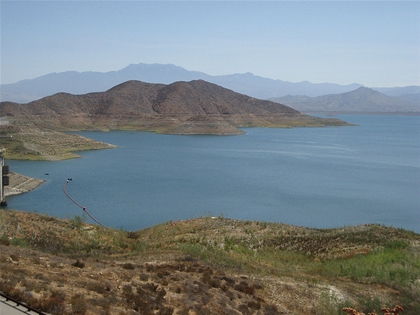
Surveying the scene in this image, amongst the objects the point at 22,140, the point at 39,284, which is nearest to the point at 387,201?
the point at 39,284

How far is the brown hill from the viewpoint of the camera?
110 m

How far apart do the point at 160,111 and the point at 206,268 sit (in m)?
127

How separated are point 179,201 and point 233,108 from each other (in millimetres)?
116522

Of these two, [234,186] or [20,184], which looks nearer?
[20,184]

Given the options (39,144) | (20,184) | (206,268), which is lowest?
(20,184)

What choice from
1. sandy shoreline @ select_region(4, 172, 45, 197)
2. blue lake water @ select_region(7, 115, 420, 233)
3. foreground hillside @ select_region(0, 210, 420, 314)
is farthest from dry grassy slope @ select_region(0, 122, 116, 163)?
foreground hillside @ select_region(0, 210, 420, 314)

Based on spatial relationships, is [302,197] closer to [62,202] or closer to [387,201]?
[387,201]

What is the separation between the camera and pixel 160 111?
13750cm

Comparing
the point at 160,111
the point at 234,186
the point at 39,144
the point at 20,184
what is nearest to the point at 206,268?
the point at 234,186

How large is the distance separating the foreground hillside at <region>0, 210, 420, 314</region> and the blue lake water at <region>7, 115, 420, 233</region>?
6.34m

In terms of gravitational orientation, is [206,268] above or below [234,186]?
above

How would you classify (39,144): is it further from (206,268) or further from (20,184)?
(206,268)

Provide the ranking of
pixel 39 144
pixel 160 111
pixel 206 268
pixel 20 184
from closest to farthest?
pixel 206 268 < pixel 20 184 < pixel 39 144 < pixel 160 111

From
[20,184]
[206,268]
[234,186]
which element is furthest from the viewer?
[234,186]
